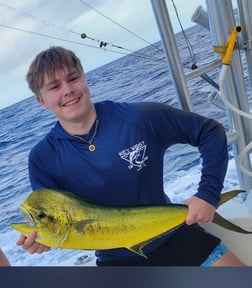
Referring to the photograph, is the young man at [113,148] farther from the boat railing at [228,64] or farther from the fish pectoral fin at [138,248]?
the boat railing at [228,64]

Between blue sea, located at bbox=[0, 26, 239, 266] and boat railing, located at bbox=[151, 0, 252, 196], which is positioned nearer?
blue sea, located at bbox=[0, 26, 239, 266]

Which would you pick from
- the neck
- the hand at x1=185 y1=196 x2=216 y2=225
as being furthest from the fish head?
the hand at x1=185 y1=196 x2=216 y2=225

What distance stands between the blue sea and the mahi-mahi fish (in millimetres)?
41

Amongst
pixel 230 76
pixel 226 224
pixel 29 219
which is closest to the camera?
pixel 29 219

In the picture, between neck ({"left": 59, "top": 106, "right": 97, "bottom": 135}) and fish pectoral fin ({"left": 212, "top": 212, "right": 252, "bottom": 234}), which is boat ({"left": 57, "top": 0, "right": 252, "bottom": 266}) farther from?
neck ({"left": 59, "top": 106, "right": 97, "bottom": 135})

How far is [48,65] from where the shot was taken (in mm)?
630

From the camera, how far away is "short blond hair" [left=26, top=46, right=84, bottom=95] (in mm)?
626

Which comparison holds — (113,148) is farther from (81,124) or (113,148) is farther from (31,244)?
(31,244)

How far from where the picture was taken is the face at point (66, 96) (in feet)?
2.09

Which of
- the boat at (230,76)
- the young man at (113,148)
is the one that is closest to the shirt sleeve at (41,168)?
the young man at (113,148)

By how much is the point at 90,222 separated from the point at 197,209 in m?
0.20

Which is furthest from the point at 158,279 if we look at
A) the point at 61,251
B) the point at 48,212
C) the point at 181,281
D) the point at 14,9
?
the point at 14,9

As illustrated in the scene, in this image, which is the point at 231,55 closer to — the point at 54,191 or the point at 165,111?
the point at 165,111

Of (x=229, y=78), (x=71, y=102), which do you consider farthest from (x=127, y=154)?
(x=229, y=78)
